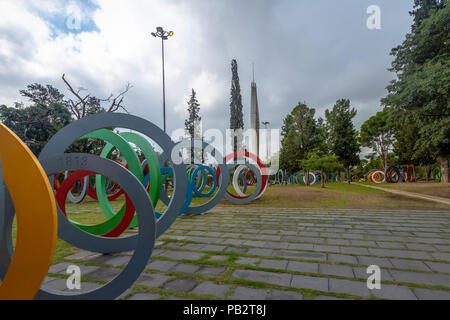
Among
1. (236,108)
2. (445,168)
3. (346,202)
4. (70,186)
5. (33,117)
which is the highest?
(236,108)

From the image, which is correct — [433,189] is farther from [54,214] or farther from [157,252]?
[54,214]

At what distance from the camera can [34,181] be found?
2020mm

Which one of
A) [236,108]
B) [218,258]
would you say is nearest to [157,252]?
[218,258]

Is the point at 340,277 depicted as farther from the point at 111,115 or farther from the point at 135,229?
the point at 135,229

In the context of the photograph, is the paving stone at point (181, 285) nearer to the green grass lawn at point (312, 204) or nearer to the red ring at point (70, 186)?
the red ring at point (70, 186)

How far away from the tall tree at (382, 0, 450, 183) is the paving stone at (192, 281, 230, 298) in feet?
60.6

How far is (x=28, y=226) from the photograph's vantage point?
1.98 metres

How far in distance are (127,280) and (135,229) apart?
4143 mm

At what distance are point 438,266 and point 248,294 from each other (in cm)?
306

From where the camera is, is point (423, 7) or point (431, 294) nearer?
point (431, 294)

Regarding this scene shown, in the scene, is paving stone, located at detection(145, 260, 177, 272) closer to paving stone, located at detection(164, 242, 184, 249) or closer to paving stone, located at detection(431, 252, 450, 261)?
paving stone, located at detection(164, 242, 184, 249)

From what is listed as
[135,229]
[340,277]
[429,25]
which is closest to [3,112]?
[135,229]

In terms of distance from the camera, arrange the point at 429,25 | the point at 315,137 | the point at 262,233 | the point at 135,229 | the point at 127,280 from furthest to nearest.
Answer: the point at 315,137
the point at 429,25
the point at 135,229
the point at 262,233
the point at 127,280

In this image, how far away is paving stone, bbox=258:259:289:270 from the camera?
3635 millimetres
